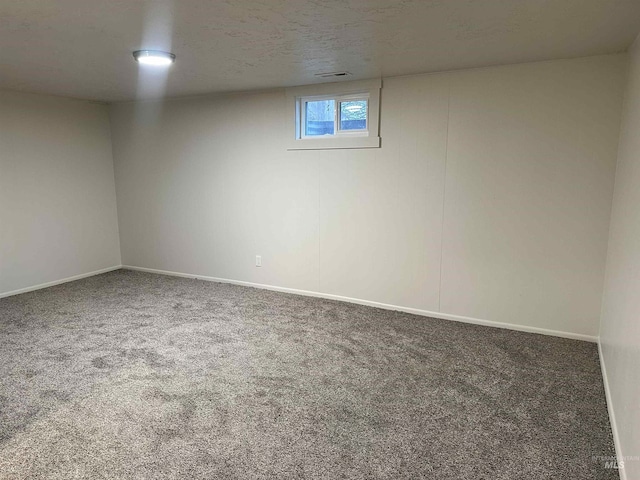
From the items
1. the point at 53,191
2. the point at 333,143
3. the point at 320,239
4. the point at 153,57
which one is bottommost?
the point at 320,239

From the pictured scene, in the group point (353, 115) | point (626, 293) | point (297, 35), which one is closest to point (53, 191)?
point (353, 115)

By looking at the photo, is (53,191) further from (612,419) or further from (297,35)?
(612,419)

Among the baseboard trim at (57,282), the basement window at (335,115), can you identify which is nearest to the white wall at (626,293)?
the basement window at (335,115)

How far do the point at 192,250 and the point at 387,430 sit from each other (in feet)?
12.2

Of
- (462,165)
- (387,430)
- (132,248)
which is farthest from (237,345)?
(132,248)

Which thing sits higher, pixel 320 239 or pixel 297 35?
pixel 297 35

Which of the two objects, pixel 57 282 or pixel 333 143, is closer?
pixel 333 143

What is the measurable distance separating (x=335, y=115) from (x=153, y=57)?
1.83 m

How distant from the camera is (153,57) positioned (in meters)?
2.96

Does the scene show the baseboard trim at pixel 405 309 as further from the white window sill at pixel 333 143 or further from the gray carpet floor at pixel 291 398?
the white window sill at pixel 333 143

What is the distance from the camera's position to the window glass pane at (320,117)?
4266 millimetres

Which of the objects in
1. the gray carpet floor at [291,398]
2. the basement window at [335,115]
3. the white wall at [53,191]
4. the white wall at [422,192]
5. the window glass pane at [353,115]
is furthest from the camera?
the white wall at [53,191]

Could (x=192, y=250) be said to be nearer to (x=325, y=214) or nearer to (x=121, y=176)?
(x=121, y=176)

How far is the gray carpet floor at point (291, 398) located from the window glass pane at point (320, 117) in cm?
187
